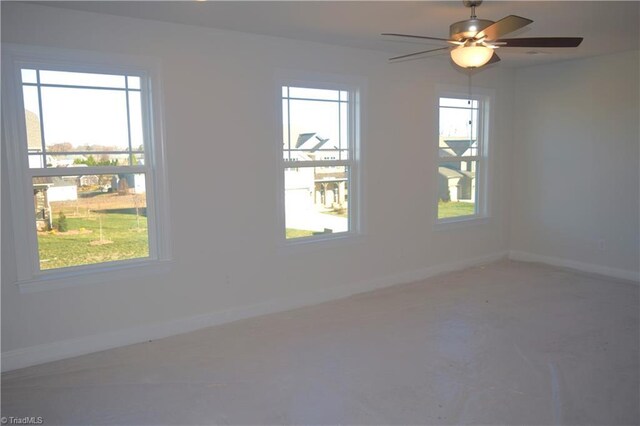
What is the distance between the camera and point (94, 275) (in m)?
3.46

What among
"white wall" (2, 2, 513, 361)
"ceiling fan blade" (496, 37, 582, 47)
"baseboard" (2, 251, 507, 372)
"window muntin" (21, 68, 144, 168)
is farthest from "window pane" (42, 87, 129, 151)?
"ceiling fan blade" (496, 37, 582, 47)

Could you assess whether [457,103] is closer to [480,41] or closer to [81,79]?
[480,41]

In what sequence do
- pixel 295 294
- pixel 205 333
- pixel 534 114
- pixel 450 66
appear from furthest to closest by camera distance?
pixel 534 114 < pixel 450 66 < pixel 295 294 < pixel 205 333

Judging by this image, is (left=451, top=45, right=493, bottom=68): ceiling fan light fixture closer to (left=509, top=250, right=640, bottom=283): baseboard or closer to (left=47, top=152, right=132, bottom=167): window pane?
(left=47, top=152, right=132, bottom=167): window pane

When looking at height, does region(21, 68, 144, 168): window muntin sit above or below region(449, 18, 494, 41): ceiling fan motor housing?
below

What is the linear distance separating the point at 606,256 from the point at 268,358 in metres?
4.25

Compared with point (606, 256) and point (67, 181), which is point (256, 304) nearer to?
point (67, 181)

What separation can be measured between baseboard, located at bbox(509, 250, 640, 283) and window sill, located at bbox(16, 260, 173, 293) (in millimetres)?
4621

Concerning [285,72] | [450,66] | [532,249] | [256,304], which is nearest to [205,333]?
[256,304]

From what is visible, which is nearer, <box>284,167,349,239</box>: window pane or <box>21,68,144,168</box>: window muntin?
<box>21,68,144,168</box>: window muntin

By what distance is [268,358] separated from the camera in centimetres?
334

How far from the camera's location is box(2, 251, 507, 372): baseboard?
10.7 feet

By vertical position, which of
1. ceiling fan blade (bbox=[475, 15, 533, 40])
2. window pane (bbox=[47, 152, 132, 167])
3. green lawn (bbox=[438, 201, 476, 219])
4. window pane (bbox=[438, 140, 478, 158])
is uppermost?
ceiling fan blade (bbox=[475, 15, 533, 40])

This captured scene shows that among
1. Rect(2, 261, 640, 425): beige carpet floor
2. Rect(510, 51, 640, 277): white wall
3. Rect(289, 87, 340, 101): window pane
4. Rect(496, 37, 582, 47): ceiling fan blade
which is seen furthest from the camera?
Rect(510, 51, 640, 277): white wall
